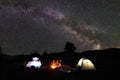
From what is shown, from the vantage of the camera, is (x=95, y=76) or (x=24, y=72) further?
(x=24, y=72)

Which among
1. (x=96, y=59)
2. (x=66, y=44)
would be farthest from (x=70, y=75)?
(x=66, y=44)

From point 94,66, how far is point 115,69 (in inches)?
Answer: 121

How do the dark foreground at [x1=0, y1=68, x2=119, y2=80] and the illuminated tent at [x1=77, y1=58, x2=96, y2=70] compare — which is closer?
the dark foreground at [x1=0, y1=68, x2=119, y2=80]

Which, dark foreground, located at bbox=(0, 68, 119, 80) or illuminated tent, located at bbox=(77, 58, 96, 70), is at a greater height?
illuminated tent, located at bbox=(77, 58, 96, 70)

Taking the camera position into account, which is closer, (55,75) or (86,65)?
(55,75)

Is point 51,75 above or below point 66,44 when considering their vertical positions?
below

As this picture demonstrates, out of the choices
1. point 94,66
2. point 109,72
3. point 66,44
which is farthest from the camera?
point 66,44

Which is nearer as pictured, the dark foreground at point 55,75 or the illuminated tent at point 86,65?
the dark foreground at point 55,75

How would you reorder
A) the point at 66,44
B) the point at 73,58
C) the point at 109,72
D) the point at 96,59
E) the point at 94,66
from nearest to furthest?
the point at 109,72 → the point at 94,66 → the point at 96,59 → the point at 73,58 → the point at 66,44

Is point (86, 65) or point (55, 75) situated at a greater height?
point (86, 65)

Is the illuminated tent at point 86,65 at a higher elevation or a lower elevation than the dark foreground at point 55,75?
higher

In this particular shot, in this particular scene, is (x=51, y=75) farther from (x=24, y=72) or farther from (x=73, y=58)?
(x=73, y=58)

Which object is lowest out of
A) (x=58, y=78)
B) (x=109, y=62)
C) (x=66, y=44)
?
(x=58, y=78)

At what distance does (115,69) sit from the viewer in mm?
17234
